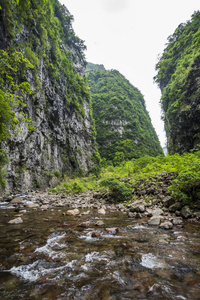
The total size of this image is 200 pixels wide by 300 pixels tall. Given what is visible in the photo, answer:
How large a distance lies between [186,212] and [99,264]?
3.59m

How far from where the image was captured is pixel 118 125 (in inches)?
1927

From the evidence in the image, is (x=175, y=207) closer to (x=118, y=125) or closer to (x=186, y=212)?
(x=186, y=212)

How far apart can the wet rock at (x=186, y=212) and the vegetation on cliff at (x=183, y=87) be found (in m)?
16.7

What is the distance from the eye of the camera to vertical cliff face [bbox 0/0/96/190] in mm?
12680

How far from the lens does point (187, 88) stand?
66.4 feet

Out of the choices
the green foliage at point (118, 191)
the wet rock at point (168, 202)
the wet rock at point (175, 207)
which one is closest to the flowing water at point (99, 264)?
the wet rock at point (175, 207)

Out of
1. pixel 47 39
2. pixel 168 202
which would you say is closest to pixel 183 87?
pixel 47 39

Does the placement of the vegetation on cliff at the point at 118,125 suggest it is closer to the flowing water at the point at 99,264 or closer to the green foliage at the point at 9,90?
the green foliage at the point at 9,90

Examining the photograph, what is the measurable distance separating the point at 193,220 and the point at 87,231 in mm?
3057

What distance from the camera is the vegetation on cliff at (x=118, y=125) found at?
4226 centimetres

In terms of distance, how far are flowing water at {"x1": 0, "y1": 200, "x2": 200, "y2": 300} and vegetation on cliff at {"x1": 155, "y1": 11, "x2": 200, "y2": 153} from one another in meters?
19.3

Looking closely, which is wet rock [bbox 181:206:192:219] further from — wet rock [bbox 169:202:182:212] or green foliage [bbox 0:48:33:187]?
green foliage [bbox 0:48:33:187]

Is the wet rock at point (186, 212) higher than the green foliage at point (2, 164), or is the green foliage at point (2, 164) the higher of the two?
the green foliage at point (2, 164)

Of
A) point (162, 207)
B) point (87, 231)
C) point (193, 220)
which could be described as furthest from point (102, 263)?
point (162, 207)
